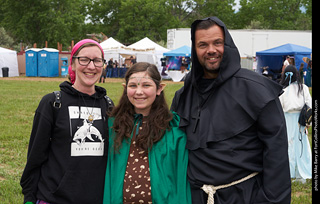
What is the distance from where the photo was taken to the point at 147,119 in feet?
9.62

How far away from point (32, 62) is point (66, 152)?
99.5ft

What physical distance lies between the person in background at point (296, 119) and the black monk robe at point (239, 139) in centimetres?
377

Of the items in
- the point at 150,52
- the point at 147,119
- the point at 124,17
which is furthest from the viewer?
the point at 124,17

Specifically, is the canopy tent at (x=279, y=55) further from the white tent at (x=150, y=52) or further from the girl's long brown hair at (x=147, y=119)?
the girl's long brown hair at (x=147, y=119)

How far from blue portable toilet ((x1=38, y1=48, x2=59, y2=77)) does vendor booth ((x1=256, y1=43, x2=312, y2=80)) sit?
16.9 meters

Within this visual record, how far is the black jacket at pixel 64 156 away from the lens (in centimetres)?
263

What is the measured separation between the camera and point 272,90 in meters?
2.53

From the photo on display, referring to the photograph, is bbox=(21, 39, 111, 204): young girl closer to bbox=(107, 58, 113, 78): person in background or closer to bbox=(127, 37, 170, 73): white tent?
bbox=(127, 37, 170, 73): white tent

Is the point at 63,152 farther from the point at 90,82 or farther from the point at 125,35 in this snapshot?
the point at 125,35

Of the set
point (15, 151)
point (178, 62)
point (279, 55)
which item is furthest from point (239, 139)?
point (178, 62)

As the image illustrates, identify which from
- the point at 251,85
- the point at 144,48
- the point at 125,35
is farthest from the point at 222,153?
the point at 125,35

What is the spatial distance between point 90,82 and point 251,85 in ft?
3.95

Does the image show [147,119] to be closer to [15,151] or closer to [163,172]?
[163,172]

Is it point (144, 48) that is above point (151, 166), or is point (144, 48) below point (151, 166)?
above
